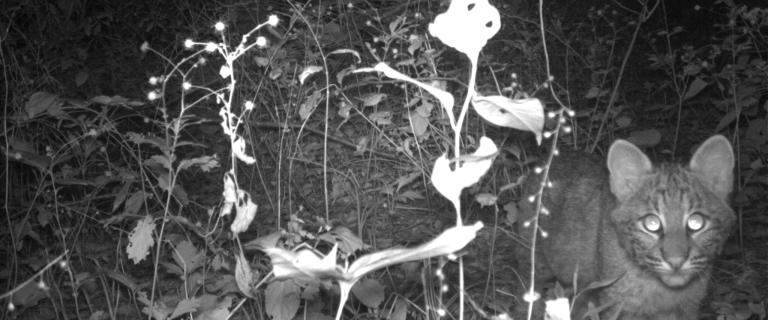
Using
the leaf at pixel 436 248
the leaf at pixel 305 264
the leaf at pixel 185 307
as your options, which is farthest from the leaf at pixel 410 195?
the leaf at pixel 436 248

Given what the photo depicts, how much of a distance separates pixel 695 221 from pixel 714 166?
1.01 ft

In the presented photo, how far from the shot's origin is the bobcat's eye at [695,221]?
137 inches

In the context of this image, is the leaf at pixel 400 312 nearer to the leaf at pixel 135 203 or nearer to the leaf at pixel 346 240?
the leaf at pixel 346 240

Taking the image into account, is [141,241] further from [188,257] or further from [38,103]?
[38,103]

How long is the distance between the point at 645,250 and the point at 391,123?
1875mm

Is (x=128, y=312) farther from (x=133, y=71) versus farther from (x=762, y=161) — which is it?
(x=762, y=161)

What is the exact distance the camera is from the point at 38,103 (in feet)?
13.0

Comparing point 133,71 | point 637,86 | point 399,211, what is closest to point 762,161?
point 637,86

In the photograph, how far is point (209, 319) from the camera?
3.36m

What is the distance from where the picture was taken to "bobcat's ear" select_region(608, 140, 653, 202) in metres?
3.70

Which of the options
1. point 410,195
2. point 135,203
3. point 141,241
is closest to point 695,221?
point 410,195

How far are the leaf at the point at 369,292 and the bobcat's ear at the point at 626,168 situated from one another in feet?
3.47

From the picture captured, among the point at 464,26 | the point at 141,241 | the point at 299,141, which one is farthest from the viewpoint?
the point at 299,141

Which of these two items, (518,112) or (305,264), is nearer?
(305,264)
